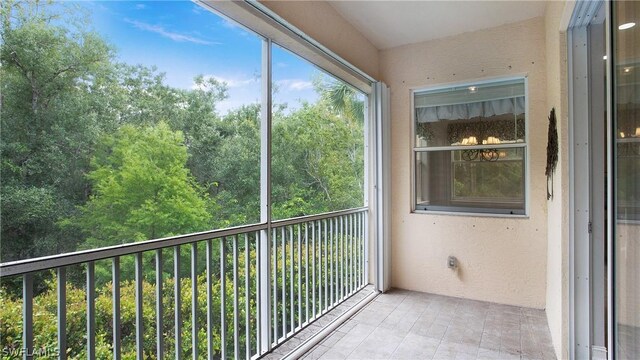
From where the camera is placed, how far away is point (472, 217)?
3.31 m

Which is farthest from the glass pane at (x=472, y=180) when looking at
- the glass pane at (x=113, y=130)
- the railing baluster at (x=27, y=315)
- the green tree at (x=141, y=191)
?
the railing baluster at (x=27, y=315)

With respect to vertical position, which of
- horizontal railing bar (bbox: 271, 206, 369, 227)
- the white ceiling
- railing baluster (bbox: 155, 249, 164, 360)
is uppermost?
the white ceiling

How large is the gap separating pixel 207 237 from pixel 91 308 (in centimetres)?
61

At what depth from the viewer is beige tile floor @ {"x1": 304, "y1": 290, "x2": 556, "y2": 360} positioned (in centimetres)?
224

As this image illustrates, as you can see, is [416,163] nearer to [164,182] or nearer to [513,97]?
[513,97]

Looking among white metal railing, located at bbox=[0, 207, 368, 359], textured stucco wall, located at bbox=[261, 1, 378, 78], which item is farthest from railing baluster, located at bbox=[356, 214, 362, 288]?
textured stucco wall, located at bbox=[261, 1, 378, 78]

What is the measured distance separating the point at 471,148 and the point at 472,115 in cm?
34

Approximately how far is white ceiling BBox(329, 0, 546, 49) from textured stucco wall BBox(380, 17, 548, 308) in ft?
0.45

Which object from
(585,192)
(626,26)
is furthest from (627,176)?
(585,192)

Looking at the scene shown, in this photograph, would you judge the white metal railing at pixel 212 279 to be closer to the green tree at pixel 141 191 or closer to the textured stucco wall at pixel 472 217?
the green tree at pixel 141 191

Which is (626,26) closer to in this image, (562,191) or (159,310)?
(562,191)

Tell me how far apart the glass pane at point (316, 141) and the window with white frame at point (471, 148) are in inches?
27.6

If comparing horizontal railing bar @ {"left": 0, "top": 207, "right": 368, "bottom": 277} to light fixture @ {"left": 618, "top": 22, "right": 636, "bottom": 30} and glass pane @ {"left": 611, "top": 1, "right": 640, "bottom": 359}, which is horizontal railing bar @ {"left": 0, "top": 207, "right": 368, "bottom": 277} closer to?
glass pane @ {"left": 611, "top": 1, "right": 640, "bottom": 359}

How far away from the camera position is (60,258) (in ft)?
3.92
